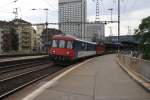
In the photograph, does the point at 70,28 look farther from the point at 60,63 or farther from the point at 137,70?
the point at 137,70

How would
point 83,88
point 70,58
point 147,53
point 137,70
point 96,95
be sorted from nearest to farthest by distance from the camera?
1. point 96,95
2. point 83,88
3. point 137,70
4. point 70,58
5. point 147,53

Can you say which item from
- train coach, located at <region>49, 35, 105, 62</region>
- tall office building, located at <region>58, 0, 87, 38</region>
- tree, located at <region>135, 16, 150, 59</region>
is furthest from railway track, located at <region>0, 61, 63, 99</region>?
tall office building, located at <region>58, 0, 87, 38</region>

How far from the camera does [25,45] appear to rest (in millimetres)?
188000

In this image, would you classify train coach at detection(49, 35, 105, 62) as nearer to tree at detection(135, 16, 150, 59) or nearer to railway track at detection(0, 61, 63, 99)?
railway track at detection(0, 61, 63, 99)

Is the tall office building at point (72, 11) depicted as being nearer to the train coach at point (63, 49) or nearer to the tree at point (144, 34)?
the tree at point (144, 34)

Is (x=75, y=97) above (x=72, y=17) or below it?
below

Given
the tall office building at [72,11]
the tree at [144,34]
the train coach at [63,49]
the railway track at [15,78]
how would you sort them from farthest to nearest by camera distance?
the tall office building at [72,11] → the tree at [144,34] → the train coach at [63,49] → the railway track at [15,78]

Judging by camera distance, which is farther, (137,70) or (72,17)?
(72,17)

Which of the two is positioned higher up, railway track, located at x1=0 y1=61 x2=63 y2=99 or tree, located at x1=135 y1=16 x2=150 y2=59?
tree, located at x1=135 y1=16 x2=150 y2=59

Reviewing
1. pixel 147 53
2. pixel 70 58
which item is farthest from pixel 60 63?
pixel 147 53

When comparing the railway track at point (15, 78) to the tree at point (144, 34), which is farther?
the tree at point (144, 34)

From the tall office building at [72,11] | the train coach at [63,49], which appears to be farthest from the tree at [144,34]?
the train coach at [63,49]

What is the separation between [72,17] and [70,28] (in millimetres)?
21296

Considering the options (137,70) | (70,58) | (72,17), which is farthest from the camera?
(72,17)
